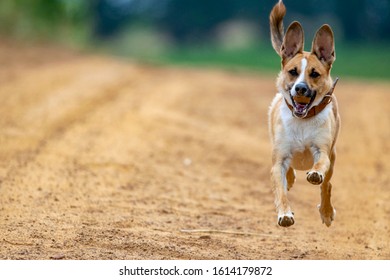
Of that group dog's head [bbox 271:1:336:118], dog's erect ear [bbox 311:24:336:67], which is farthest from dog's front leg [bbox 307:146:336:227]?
dog's erect ear [bbox 311:24:336:67]

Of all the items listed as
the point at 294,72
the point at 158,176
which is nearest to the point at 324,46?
the point at 294,72

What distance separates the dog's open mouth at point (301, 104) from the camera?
6887 mm

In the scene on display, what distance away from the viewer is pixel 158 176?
965 centimetres

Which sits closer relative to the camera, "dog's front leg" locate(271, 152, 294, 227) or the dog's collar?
"dog's front leg" locate(271, 152, 294, 227)

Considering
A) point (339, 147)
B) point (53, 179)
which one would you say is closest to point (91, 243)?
point (53, 179)

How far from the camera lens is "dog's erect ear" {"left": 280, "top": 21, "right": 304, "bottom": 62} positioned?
284 inches

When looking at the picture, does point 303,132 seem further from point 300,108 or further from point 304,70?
point 304,70

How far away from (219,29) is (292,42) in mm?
47662

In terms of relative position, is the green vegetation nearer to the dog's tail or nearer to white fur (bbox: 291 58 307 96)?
the dog's tail

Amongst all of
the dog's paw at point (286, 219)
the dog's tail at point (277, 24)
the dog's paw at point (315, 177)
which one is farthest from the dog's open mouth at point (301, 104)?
the dog's tail at point (277, 24)

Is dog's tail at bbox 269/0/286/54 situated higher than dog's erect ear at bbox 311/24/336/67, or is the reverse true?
dog's tail at bbox 269/0/286/54

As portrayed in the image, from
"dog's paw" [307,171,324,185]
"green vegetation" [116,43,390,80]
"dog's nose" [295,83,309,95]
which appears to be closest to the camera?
"dog's paw" [307,171,324,185]

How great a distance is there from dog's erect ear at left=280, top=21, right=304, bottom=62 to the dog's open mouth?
0.50 m

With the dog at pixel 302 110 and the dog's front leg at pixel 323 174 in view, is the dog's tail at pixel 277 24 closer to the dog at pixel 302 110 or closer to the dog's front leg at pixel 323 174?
the dog at pixel 302 110
